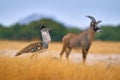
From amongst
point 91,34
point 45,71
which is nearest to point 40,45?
point 45,71

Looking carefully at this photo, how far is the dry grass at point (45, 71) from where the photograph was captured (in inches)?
356

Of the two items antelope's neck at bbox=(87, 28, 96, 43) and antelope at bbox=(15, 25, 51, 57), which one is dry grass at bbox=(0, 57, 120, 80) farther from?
antelope's neck at bbox=(87, 28, 96, 43)

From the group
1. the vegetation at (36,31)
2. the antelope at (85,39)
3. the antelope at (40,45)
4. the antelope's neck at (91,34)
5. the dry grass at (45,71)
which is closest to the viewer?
the dry grass at (45,71)

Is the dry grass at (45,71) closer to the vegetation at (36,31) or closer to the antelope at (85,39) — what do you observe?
the antelope at (85,39)

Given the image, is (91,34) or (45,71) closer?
(45,71)

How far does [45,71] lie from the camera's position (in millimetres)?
9352

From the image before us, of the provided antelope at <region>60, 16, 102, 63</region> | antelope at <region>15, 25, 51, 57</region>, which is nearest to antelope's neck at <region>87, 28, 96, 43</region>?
antelope at <region>60, 16, 102, 63</region>

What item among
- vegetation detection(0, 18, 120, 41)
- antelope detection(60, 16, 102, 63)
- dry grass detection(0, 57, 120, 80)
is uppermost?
dry grass detection(0, 57, 120, 80)

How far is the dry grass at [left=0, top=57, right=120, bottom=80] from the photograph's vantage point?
356 inches

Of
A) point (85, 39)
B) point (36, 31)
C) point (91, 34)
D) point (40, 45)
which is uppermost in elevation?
point (40, 45)

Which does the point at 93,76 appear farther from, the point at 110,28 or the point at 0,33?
the point at 110,28

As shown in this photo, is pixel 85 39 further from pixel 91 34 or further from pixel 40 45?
pixel 40 45

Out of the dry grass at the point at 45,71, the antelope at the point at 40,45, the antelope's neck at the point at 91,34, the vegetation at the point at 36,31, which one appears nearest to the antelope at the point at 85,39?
the antelope's neck at the point at 91,34

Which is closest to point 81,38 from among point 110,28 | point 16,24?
point 16,24
